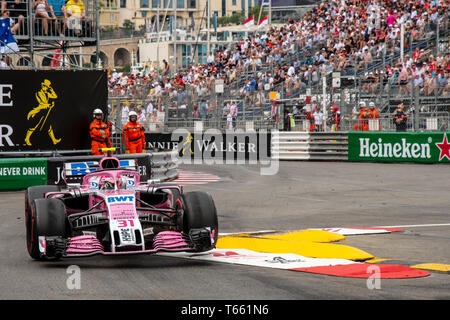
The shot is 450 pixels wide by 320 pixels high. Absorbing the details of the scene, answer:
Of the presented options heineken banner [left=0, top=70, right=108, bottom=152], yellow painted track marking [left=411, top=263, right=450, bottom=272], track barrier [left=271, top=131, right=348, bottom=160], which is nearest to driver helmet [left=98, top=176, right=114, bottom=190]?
yellow painted track marking [left=411, top=263, right=450, bottom=272]

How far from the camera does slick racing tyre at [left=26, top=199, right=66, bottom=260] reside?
8250 millimetres

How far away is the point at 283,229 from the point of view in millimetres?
11359

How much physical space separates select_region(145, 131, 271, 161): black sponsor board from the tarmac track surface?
23.8 ft

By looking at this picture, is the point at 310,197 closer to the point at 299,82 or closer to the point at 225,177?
the point at 225,177

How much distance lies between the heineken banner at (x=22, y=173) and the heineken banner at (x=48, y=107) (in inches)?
63.8

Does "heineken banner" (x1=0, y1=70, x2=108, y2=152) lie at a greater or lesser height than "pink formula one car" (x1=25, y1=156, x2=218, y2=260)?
greater

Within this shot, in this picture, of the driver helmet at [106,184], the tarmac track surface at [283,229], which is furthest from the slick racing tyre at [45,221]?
the driver helmet at [106,184]

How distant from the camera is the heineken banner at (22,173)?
18.3 meters

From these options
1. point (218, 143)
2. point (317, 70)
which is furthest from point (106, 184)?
point (317, 70)

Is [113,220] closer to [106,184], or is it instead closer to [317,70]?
[106,184]

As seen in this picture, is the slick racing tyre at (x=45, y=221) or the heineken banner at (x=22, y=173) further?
the heineken banner at (x=22, y=173)

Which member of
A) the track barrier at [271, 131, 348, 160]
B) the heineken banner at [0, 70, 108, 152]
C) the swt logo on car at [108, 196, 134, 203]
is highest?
the heineken banner at [0, 70, 108, 152]

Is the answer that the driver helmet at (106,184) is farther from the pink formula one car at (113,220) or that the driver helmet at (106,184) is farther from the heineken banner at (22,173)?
the heineken banner at (22,173)

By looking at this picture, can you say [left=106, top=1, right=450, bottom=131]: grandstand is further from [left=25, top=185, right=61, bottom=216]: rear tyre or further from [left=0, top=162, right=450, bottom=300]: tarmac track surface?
[left=25, top=185, right=61, bottom=216]: rear tyre
